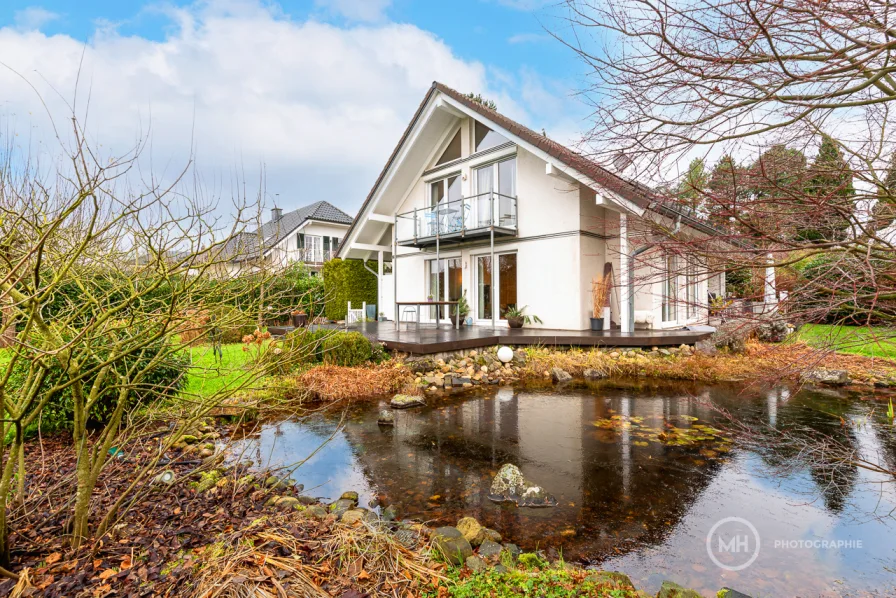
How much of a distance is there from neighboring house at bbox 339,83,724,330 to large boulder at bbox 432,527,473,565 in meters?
7.80

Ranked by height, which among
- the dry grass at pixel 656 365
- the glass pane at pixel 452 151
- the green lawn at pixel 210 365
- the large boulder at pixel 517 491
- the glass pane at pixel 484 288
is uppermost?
the glass pane at pixel 452 151

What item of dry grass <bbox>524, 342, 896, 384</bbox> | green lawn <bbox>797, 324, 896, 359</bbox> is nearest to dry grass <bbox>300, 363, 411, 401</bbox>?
dry grass <bbox>524, 342, 896, 384</bbox>

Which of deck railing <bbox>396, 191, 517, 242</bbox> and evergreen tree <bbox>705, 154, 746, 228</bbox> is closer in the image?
evergreen tree <bbox>705, 154, 746, 228</bbox>

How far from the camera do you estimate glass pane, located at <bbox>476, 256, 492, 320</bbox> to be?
12352mm

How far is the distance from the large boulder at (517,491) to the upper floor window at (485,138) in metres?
10.6

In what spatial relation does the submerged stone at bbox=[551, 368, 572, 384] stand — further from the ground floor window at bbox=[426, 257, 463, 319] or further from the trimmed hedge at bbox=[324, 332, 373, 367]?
the ground floor window at bbox=[426, 257, 463, 319]

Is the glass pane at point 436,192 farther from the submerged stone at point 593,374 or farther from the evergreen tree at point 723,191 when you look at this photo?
the evergreen tree at point 723,191

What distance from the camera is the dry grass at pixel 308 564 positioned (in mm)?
1724

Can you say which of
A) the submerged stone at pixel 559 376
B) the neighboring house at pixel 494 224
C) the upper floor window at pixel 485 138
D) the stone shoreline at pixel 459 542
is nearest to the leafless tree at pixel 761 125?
the stone shoreline at pixel 459 542

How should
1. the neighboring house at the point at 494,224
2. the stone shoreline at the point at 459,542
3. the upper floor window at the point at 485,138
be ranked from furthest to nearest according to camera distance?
the upper floor window at the point at 485,138 < the neighboring house at the point at 494,224 < the stone shoreline at the point at 459,542

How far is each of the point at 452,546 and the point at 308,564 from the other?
2.59ft

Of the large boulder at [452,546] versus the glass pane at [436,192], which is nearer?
the large boulder at [452,546]

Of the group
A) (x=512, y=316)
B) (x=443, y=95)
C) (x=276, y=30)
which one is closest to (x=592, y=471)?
(x=512, y=316)

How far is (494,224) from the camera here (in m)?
11.2
